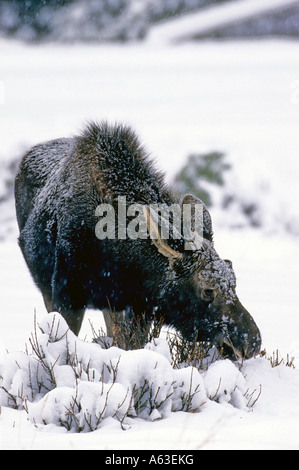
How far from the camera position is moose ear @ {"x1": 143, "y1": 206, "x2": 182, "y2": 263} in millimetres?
5375

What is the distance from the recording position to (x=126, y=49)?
120 ft

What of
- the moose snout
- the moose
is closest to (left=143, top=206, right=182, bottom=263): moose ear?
the moose

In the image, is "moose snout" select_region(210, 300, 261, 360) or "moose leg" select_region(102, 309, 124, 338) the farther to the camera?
"moose leg" select_region(102, 309, 124, 338)

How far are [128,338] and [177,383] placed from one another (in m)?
1.16

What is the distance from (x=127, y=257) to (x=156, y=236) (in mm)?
515

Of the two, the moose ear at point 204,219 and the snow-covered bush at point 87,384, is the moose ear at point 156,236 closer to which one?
the moose ear at point 204,219

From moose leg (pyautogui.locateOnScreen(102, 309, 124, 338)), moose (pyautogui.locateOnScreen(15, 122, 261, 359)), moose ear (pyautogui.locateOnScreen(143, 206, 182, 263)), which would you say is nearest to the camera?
moose ear (pyautogui.locateOnScreen(143, 206, 182, 263))

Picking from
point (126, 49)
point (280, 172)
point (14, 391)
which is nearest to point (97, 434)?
point (14, 391)

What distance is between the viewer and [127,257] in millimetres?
5879

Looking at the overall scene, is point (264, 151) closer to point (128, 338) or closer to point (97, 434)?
point (128, 338)

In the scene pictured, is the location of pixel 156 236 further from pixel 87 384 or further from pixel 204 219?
pixel 87 384

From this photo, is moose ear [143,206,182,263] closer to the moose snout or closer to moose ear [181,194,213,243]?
moose ear [181,194,213,243]

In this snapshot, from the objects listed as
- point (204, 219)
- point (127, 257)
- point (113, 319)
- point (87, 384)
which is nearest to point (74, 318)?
point (113, 319)

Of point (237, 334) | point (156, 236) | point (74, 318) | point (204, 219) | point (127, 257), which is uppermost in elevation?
point (204, 219)
